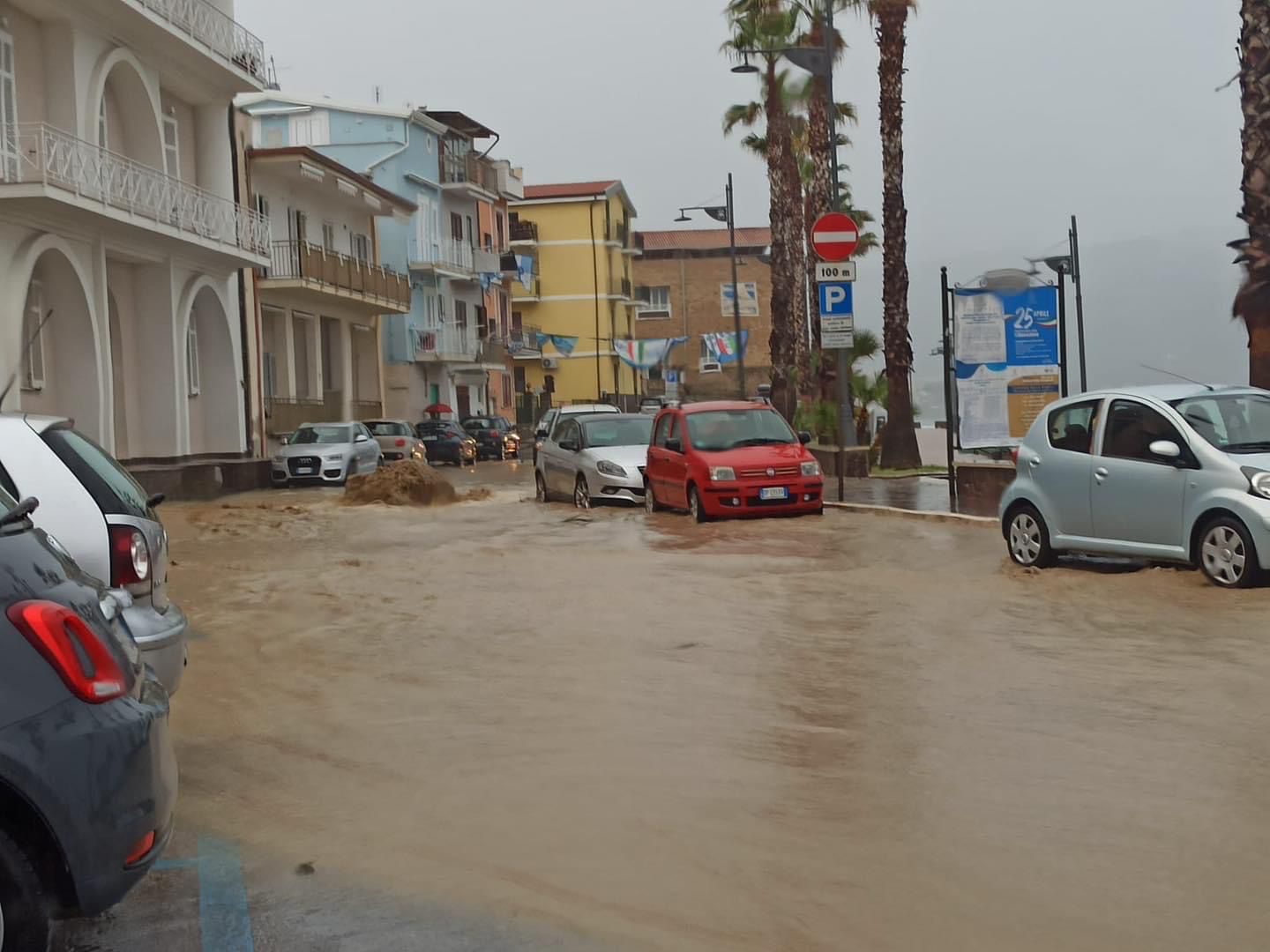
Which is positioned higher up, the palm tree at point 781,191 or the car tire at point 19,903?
the palm tree at point 781,191

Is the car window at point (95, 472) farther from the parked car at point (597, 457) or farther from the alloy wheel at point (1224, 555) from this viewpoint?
the parked car at point (597, 457)

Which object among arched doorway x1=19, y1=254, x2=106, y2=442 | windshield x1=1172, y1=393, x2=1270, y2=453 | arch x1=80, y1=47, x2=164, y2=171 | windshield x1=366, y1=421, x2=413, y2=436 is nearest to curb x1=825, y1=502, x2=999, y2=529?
windshield x1=1172, y1=393, x2=1270, y2=453

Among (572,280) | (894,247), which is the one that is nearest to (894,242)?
(894,247)

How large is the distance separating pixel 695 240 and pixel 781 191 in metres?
78.6

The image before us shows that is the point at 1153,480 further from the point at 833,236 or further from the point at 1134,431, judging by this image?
the point at 833,236

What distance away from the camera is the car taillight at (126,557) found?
6926 millimetres

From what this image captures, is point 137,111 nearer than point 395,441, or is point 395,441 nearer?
point 137,111

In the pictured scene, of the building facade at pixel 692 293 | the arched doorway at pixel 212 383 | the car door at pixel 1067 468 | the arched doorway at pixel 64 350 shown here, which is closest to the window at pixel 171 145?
the arched doorway at pixel 212 383

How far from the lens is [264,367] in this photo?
146 feet

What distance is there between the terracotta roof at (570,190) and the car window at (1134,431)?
8492cm

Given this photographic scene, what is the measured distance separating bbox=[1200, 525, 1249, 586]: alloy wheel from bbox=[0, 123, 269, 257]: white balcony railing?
1837 centimetres

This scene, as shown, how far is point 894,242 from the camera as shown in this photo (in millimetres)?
29688

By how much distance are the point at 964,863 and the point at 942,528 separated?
1341 cm

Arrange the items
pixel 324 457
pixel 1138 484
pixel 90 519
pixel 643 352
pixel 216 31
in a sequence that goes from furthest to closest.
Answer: pixel 643 352
pixel 324 457
pixel 216 31
pixel 1138 484
pixel 90 519
